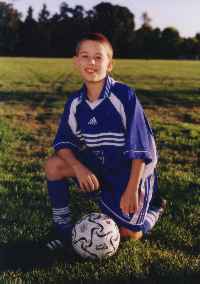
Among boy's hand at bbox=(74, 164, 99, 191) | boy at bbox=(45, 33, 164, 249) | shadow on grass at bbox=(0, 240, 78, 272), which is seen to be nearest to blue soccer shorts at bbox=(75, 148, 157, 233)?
boy at bbox=(45, 33, 164, 249)

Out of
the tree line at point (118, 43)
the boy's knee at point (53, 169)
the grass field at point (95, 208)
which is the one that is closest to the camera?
the grass field at point (95, 208)

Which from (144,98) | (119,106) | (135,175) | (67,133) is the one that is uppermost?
(119,106)

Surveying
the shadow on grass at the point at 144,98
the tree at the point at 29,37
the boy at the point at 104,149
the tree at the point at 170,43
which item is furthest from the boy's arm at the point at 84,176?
the tree at the point at 170,43

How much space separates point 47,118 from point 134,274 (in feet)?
28.2

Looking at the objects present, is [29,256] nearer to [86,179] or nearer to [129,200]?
[86,179]

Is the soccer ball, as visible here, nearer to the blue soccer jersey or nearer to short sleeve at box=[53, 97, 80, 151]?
the blue soccer jersey

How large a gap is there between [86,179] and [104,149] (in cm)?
39

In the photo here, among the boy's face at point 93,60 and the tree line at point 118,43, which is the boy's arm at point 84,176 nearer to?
the boy's face at point 93,60

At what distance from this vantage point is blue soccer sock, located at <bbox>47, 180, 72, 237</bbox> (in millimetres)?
5234

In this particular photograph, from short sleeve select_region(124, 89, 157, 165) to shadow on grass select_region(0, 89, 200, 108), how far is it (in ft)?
32.8

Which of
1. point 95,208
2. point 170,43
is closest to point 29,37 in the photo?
point 170,43

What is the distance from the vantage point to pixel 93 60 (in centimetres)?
505

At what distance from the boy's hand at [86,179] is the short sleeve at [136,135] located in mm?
348

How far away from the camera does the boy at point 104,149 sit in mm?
5012
